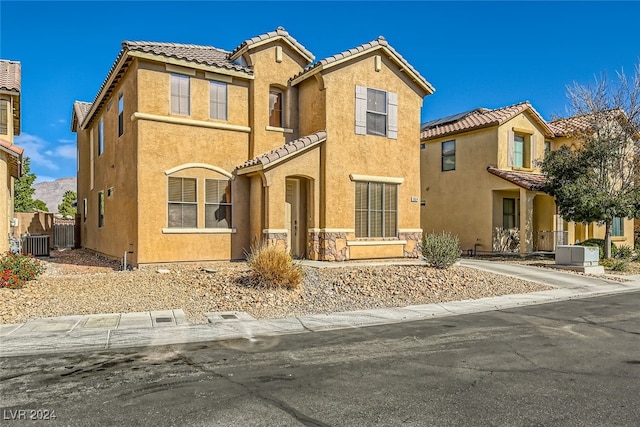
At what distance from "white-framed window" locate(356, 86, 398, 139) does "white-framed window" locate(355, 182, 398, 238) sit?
190 centimetres

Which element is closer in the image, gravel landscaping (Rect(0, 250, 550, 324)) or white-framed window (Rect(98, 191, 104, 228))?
gravel landscaping (Rect(0, 250, 550, 324))

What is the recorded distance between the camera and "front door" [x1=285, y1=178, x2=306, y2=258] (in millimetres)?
16094

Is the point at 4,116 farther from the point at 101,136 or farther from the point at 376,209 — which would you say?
the point at 376,209

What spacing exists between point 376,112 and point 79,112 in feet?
56.0

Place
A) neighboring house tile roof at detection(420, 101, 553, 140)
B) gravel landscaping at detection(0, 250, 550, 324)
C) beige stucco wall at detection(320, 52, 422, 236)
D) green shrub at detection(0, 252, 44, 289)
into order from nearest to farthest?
gravel landscaping at detection(0, 250, 550, 324)
green shrub at detection(0, 252, 44, 289)
beige stucco wall at detection(320, 52, 422, 236)
neighboring house tile roof at detection(420, 101, 553, 140)

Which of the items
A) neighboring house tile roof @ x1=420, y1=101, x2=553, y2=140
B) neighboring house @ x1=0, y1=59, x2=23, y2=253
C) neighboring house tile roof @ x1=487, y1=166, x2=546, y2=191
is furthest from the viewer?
neighboring house tile roof @ x1=420, y1=101, x2=553, y2=140

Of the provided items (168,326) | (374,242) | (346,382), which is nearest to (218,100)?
(374,242)

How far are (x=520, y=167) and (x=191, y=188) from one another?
16.8 metres

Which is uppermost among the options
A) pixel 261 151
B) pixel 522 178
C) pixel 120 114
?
pixel 120 114

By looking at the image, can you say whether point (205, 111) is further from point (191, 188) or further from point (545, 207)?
point (545, 207)

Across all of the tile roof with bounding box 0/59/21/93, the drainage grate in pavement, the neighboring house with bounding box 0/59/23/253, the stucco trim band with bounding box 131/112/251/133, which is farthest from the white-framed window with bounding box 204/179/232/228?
the tile roof with bounding box 0/59/21/93

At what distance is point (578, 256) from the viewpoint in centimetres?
1753

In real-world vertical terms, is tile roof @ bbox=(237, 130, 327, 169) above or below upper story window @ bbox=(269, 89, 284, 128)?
below

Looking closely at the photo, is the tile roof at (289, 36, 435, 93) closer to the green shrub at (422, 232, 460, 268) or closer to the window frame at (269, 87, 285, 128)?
the window frame at (269, 87, 285, 128)
